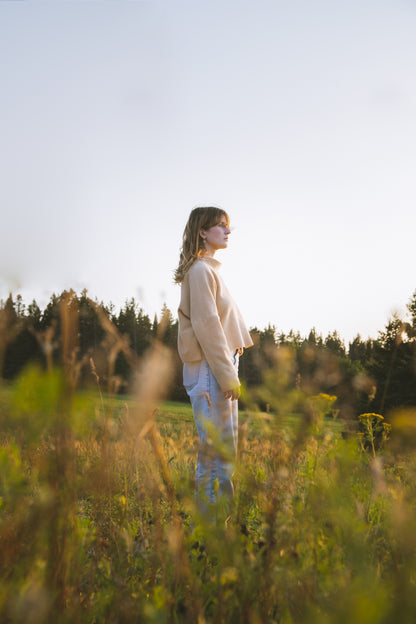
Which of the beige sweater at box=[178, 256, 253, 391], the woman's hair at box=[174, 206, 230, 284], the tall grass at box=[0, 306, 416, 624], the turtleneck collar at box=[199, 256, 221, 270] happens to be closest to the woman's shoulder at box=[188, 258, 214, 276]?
the beige sweater at box=[178, 256, 253, 391]

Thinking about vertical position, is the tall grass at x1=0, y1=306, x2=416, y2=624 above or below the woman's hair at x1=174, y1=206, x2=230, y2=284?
below

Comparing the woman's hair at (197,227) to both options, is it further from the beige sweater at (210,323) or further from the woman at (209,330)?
the beige sweater at (210,323)

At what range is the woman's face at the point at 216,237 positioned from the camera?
321 centimetres

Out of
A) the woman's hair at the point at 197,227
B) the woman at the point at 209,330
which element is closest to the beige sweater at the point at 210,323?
the woman at the point at 209,330

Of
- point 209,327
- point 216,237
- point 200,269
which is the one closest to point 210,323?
point 209,327

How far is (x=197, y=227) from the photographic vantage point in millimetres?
3250

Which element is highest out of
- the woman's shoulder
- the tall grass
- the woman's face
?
the woman's face

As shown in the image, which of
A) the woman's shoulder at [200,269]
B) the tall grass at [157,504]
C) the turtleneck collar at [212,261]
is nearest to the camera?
the tall grass at [157,504]

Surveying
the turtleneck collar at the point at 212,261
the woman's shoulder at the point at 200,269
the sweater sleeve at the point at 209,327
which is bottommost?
the sweater sleeve at the point at 209,327

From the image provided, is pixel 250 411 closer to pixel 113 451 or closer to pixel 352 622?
pixel 352 622

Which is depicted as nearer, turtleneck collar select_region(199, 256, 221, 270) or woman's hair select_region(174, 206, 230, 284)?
turtleneck collar select_region(199, 256, 221, 270)

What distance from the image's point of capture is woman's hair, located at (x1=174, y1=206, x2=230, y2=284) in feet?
10.6

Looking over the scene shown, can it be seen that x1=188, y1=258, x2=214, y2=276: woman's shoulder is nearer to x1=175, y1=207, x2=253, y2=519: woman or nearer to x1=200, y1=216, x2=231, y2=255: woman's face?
x1=175, y1=207, x2=253, y2=519: woman

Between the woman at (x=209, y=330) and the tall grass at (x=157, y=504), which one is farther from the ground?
the woman at (x=209, y=330)
